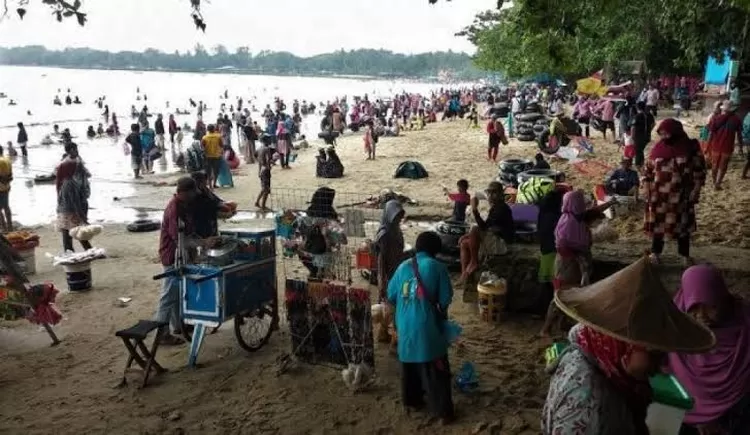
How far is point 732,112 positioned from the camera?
11.4 metres

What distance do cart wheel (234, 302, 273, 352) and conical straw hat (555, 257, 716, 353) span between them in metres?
4.13

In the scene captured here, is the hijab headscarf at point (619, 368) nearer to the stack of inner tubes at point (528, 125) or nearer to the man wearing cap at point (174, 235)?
the man wearing cap at point (174, 235)

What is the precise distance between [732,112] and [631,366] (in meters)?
10.9

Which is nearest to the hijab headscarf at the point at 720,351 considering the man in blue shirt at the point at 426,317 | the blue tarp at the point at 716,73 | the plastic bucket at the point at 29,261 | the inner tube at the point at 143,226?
the man in blue shirt at the point at 426,317

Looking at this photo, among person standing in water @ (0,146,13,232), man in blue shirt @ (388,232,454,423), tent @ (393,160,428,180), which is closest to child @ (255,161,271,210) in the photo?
tent @ (393,160,428,180)

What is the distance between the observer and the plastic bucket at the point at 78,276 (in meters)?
8.56

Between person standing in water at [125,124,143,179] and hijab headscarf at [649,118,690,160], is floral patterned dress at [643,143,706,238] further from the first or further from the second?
person standing in water at [125,124,143,179]

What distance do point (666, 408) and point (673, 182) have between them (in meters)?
4.17

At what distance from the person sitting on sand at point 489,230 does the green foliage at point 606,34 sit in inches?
66.6

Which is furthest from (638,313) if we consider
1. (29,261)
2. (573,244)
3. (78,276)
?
(29,261)

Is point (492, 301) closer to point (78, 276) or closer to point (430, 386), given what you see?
point (430, 386)

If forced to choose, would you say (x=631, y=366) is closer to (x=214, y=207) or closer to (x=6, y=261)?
(x=214, y=207)

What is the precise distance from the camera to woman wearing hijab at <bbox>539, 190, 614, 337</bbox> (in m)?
5.84

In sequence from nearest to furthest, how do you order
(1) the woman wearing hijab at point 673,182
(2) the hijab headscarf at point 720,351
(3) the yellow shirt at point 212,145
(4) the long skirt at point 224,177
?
(2) the hijab headscarf at point 720,351, (1) the woman wearing hijab at point 673,182, (3) the yellow shirt at point 212,145, (4) the long skirt at point 224,177
